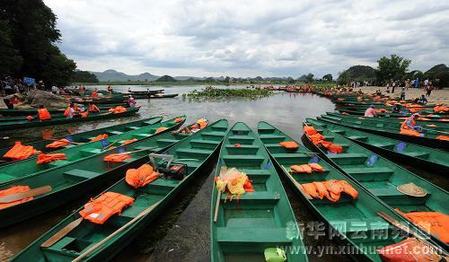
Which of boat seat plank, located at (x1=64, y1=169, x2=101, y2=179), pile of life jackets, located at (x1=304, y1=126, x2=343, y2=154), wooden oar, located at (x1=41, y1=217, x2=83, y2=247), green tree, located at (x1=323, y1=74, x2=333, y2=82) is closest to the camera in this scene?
wooden oar, located at (x1=41, y1=217, x2=83, y2=247)

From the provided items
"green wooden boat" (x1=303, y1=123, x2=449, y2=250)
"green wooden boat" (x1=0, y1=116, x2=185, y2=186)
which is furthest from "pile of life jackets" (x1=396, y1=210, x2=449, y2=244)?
"green wooden boat" (x1=0, y1=116, x2=185, y2=186)

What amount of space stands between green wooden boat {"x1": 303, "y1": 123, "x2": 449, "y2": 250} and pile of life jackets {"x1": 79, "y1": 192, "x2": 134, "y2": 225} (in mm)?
7475

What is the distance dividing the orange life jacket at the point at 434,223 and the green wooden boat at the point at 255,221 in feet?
10.7

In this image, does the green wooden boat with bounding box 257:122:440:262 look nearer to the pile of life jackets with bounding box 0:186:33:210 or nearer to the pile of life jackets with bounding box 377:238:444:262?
the pile of life jackets with bounding box 377:238:444:262

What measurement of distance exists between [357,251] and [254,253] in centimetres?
215

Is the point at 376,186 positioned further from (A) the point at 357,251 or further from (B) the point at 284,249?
(B) the point at 284,249

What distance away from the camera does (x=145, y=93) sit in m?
44.7

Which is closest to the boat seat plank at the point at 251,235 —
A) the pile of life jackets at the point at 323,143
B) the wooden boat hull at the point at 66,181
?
the wooden boat hull at the point at 66,181

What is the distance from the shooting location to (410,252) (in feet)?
16.9

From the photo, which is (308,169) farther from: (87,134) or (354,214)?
(87,134)

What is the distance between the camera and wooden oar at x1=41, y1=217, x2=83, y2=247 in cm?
541

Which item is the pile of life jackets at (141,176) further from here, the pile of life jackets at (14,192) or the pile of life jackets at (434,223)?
the pile of life jackets at (434,223)

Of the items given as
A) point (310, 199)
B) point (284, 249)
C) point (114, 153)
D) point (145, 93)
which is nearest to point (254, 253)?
point (284, 249)

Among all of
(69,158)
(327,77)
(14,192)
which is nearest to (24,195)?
(14,192)
